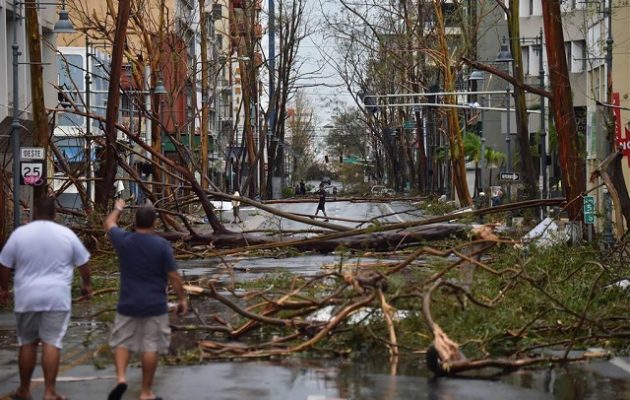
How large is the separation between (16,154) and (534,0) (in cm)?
5683

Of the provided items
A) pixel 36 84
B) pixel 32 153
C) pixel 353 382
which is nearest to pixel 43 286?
pixel 353 382

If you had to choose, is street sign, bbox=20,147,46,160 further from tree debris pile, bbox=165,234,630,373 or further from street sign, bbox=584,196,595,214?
tree debris pile, bbox=165,234,630,373

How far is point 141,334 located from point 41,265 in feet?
3.32

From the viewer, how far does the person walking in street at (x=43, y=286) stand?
10.8m

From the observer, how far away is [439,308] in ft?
45.7

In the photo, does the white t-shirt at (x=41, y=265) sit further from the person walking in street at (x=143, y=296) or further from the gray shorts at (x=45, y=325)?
the person walking in street at (x=143, y=296)

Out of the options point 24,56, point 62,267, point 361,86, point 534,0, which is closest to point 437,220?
point 62,267

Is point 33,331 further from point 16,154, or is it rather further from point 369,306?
point 16,154

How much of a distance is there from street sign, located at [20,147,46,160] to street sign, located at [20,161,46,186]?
0.34ft

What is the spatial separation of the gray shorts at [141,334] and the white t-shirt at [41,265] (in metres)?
0.53

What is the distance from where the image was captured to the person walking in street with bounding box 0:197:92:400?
35.4 ft

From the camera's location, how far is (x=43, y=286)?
35.3ft

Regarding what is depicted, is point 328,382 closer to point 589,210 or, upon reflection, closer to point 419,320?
point 419,320

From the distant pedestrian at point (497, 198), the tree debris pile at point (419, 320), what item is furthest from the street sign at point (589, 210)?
the distant pedestrian at point (497, 198)
